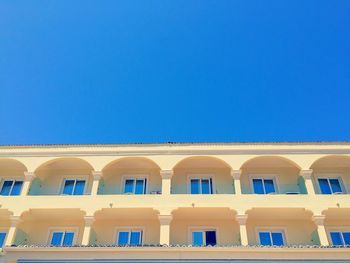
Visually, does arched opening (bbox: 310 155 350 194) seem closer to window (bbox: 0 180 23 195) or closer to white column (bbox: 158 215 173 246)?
white column (bbox: 158 215 173 246)

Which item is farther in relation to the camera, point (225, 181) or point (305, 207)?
point (225, 181)

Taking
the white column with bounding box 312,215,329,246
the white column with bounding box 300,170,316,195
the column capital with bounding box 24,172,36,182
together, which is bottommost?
the white column with bounding box 312,215,329,246

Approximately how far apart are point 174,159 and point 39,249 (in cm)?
975

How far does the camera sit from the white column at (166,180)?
75.5ft

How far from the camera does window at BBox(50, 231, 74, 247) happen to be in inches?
896

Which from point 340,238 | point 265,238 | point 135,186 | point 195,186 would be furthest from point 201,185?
point 340,238

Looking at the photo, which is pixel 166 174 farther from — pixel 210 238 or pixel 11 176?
pixel 11 176

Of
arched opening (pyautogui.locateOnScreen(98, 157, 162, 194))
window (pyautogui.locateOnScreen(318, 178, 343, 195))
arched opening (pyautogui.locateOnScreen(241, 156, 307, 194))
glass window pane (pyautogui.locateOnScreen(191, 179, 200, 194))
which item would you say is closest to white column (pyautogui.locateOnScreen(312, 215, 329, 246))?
arched opening (pyautogui.locateOnScreen(241, 156, 307, 194))

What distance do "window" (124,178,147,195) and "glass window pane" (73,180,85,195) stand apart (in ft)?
9.63

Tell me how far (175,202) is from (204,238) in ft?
9.49

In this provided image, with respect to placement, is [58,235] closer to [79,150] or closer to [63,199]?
[63,199]

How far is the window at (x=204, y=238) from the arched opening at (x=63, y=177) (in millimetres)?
7745

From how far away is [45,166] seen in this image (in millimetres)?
25500

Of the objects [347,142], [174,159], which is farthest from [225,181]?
[347,142]
